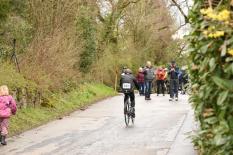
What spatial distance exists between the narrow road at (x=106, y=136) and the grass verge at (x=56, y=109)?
418mm

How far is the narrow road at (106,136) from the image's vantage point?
13.9 m

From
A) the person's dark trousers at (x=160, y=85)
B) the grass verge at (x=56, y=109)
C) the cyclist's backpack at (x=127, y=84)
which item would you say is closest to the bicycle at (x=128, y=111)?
the cyclist's backpack at (x=127, y=84)

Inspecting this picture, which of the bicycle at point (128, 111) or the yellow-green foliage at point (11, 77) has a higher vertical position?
the yellow-green foliage at point (11, 77)

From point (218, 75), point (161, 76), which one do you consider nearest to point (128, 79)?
point (218, 75)

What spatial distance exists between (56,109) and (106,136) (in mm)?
7545

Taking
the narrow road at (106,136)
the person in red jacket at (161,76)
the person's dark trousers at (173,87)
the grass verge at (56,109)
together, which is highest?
the person in red jacket at (161,76)

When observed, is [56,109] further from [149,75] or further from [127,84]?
[149,75]

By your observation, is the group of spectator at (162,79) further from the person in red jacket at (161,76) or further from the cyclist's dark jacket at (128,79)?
the cyclist's dark jacket at (128,79)

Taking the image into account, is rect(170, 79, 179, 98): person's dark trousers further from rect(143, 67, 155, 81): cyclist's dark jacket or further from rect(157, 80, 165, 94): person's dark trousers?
rect(157, 80, 165, 94): person's dark trousers

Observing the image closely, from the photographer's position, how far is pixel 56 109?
23.6m

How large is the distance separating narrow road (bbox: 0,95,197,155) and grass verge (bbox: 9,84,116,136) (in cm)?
42

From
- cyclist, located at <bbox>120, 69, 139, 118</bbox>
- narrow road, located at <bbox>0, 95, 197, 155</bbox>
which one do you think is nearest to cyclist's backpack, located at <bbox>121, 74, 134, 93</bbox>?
cyclist, located at <bbox>120, 69, 139, 118</bbox>

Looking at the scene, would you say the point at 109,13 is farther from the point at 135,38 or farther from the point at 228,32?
the point at 228,32

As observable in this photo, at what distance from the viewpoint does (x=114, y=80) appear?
140 feet
